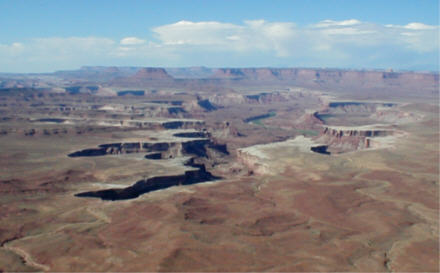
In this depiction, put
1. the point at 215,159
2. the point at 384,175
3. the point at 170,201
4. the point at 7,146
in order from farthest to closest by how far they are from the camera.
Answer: the point at 215,159 < the point at 7,146 < the point at 384,175 < the point at 170,201

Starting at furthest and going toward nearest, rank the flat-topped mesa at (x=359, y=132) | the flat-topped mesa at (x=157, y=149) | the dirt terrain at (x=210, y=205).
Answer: the flat-topped mesa at (x=359, y=132)
the flat-topped mesa at (x=157, y=149)
the dirt terrain at (x=210, y=205)

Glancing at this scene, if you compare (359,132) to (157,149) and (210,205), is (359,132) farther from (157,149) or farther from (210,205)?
(210,205)

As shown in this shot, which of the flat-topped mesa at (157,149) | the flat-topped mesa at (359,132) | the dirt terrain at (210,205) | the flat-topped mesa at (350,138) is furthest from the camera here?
the flat-topped mesa at (359,132)

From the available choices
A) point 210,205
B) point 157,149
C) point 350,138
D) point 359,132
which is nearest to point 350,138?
point 350,138

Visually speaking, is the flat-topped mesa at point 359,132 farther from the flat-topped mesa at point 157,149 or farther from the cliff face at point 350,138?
the flat-topped mesa at point 157,149

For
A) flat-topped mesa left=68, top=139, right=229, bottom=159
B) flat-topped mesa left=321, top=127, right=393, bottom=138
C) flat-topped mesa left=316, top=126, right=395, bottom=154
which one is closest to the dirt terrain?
flat-topped mesa left=68, top=139, right=229, bottom=159

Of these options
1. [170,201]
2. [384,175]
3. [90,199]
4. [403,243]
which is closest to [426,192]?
[384,175]

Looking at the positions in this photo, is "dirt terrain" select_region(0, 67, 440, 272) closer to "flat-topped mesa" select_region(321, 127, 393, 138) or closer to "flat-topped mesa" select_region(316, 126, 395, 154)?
"flat-topped mesa" select_region(316, 126, 395, 154)

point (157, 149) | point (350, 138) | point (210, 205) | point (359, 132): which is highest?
point (157, 149)

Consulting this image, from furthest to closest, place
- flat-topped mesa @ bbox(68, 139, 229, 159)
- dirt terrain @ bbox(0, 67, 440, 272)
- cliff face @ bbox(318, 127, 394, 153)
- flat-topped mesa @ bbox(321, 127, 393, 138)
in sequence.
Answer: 1. flat-topped mesa @ bbox(321, 127, 393, 138)
2. cliff face @ bbox(318, 127, 394, 153)
3. flat-topped mesa @ bbox(68, 139, 229, 159)
4. dirt terrain @ bbox(0, 67, 440, 272)

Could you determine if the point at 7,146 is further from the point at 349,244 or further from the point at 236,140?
the point at 349,244

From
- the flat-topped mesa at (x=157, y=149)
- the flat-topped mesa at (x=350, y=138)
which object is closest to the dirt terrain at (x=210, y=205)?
the flat-topped mesa at (x=157, y=149)
